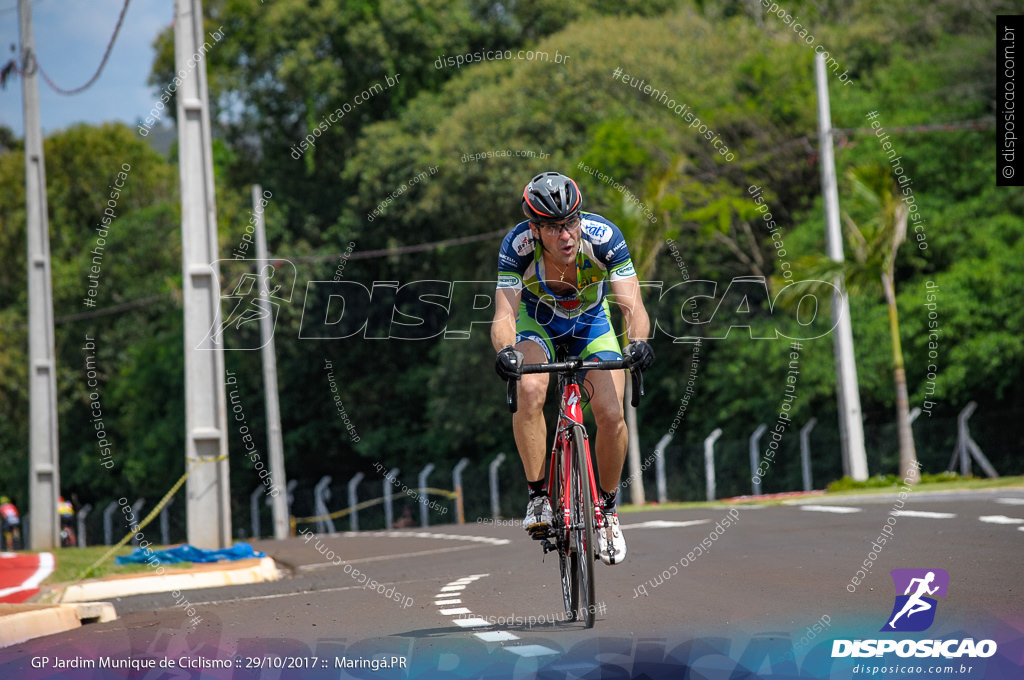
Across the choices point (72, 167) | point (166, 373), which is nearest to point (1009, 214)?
point (166, 373)

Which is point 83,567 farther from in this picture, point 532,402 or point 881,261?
point 881,261

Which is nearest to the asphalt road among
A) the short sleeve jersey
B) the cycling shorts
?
the cycling shorts

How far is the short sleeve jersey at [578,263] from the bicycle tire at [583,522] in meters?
0.86

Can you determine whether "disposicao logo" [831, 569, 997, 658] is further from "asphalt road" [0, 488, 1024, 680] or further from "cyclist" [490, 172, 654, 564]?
"cyclist" [490, 172, 654, 564]

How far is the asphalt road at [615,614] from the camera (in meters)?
5.70

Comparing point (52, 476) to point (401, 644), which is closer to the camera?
point (401, 644)

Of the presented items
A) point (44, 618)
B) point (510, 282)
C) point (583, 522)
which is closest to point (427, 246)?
point (44, 618)

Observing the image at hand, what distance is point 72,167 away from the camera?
4947cm

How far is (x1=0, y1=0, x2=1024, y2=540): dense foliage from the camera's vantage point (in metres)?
27.0

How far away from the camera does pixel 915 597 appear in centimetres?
695

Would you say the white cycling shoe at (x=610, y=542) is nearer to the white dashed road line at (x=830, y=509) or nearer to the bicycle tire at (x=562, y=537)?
the bicycle tire at (x=562, y=537)

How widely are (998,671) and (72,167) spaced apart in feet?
160

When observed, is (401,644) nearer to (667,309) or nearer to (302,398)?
(667,309)

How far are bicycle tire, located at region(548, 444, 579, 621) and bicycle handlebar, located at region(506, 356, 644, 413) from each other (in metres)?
0.51
